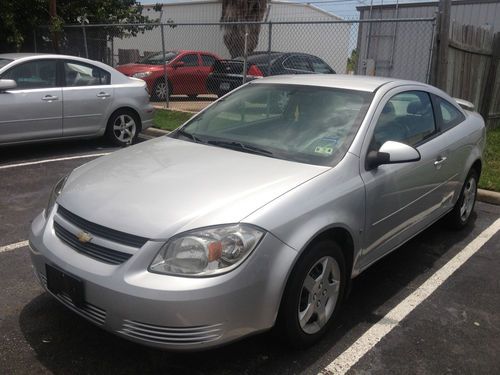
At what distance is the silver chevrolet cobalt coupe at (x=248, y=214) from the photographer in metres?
2.45

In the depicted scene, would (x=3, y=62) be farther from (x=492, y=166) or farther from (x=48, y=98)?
(x=492, y=166)

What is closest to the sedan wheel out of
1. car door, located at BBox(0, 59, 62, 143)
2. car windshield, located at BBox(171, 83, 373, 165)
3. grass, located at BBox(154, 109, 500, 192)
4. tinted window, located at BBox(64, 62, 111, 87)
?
tinted window, located at BBox(64, 62, 111, 87)

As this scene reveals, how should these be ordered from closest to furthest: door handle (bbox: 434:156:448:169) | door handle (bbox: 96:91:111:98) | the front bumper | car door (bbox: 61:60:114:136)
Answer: the front bumper
door handle (bbox: 434:156:448:169)
car door (bbox: 61:60:114:136)
door handle (bbox: 96:91:111:98)

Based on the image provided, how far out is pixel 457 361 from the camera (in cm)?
296

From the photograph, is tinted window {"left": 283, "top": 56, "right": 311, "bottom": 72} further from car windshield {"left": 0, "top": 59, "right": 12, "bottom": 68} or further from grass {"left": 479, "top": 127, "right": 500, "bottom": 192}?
car windshield {"left": 0, "top": 59, "right": 12, "bottom": 68}

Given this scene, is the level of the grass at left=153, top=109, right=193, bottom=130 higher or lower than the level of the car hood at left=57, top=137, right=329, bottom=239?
lower

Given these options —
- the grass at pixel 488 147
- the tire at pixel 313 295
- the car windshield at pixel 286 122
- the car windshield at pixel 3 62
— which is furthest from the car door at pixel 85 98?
the tire at pixel 313 295

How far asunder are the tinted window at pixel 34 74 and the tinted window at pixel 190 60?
7.41 metres

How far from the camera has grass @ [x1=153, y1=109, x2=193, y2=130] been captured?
9.82 m

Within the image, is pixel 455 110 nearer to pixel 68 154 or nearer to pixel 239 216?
pixel 239 216

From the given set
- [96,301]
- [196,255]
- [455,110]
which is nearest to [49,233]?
[96,301]

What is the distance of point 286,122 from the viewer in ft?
12.2

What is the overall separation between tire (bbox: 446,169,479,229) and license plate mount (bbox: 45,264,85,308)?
3584 millimetres

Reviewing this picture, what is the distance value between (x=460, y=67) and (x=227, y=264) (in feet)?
26.2
